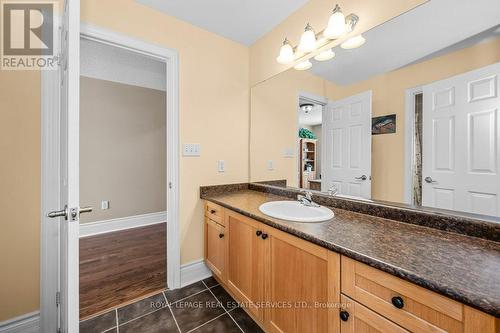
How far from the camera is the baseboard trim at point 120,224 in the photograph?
2.92 meters

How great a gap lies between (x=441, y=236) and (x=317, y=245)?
1.75 ft

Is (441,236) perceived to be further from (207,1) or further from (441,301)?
(207,1)

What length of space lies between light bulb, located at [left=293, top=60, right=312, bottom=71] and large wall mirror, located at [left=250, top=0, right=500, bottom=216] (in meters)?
0.03

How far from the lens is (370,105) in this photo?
1.22 metres

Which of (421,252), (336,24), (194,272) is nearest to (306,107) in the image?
(336,24)

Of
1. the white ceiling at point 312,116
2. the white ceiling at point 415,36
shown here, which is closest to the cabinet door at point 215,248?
the white ceiling at point 312,116

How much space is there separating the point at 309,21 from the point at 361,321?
193cm

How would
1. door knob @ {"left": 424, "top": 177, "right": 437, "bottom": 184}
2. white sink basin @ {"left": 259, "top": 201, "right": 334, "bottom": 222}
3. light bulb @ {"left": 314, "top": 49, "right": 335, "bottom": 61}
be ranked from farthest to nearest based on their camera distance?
light bulb @ {"left": 314, "top": 49, "right": 335, "bottom": 61} < white sink basin @ {"left": 259, "top": 201, "right": 334, "bottom": 222} < door knob @ {"left": 424, "top": 177, "right": 437, "bottom": 184}

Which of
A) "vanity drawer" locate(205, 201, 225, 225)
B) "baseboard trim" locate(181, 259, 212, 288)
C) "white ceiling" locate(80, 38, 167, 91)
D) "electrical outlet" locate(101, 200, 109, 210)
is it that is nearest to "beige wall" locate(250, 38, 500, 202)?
"vanity drawer" locate(205, 201, 225, 225)

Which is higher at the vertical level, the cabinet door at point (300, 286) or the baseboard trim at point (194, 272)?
the cabinet door at point (300, 286)

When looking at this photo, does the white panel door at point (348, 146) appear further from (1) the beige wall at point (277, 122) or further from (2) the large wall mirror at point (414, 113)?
(1) the beige wall at point (277, 122)

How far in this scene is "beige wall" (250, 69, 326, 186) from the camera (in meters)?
1.84

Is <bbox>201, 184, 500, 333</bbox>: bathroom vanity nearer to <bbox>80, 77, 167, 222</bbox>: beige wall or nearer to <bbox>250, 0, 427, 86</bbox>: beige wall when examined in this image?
<bbox>250, 0, 427, 86</bbox>: beige wall

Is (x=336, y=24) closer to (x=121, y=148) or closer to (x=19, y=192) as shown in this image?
(x=19, y=192)
